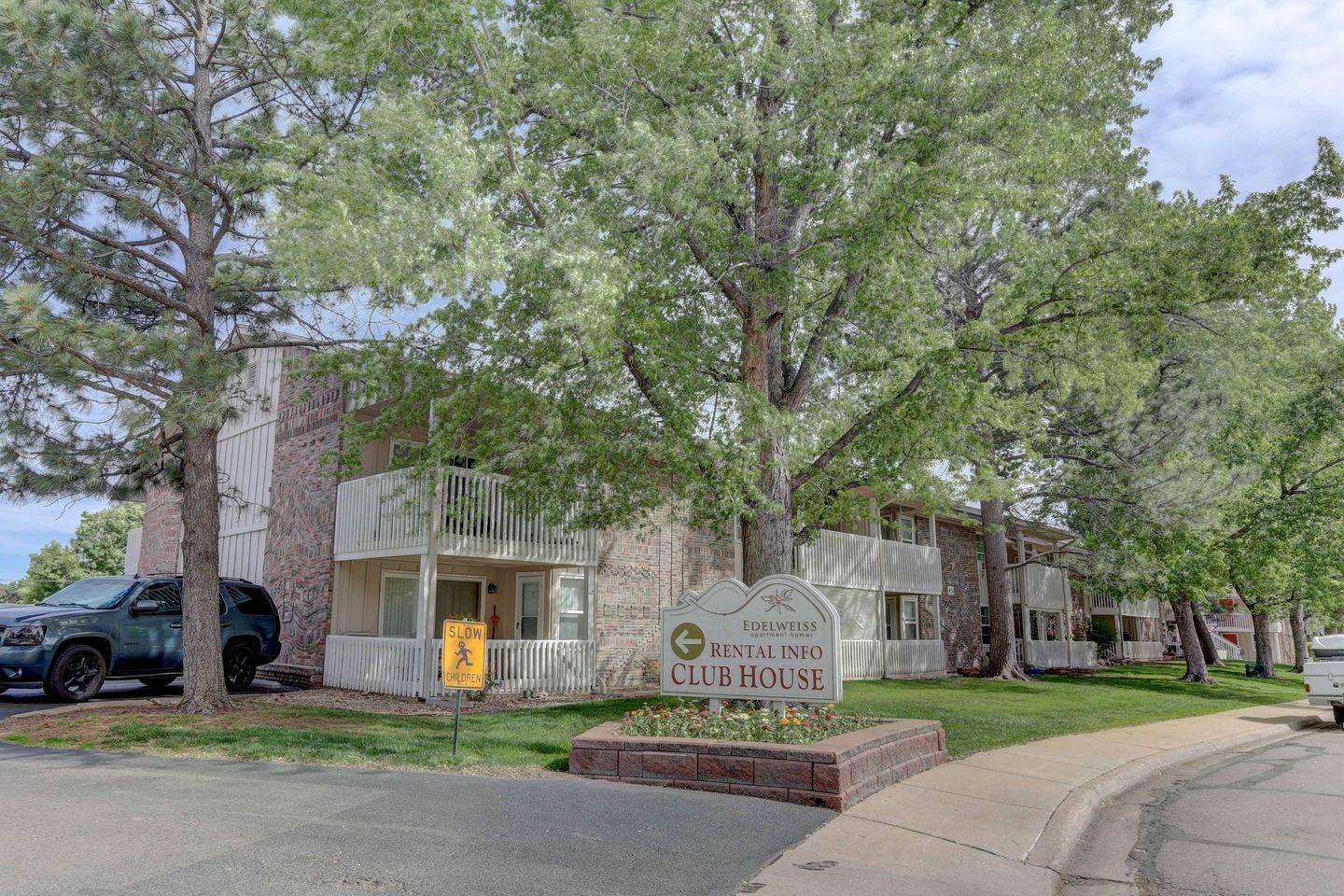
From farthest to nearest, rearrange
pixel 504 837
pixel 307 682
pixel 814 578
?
pixel 814 578 → pixel 307 682 → pixel 504 837

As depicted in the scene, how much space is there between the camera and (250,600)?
52.7 feet

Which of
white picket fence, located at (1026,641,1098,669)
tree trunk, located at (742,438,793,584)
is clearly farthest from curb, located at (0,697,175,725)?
white picket fence, located at (1026,641,1098,669)

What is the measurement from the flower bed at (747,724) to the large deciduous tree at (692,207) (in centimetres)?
244

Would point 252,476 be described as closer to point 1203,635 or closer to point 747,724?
point 747,724

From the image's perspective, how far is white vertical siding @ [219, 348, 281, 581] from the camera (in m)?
20.0

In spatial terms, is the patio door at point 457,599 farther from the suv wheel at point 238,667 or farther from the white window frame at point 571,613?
the suv wheel at point 238,667

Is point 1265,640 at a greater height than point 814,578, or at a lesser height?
lesser

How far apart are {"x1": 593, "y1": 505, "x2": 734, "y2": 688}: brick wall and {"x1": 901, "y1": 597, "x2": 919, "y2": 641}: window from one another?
9.42 m

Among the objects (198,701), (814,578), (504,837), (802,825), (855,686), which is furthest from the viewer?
(814,578)

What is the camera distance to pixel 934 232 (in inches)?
502

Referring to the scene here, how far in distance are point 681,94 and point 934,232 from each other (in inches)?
155

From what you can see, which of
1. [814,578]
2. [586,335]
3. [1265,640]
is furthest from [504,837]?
[1265,640]

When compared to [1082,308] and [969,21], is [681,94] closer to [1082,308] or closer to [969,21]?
[969,21]

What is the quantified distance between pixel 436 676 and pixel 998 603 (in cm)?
1647
